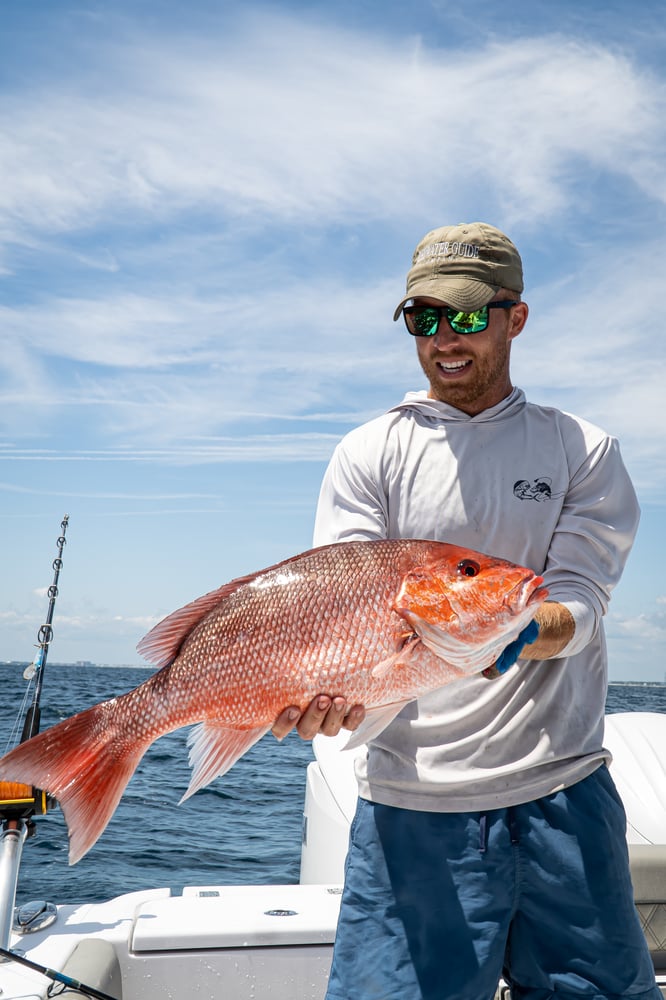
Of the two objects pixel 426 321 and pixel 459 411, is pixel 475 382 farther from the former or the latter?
pixel 426 321

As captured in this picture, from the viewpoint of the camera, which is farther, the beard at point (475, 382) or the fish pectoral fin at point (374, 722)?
the beard at point (475, 382)

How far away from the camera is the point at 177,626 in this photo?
8.18 ft

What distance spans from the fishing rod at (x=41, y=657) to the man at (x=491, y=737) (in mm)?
1669

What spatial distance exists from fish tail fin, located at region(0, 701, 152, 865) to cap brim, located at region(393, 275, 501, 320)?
5.02 feet

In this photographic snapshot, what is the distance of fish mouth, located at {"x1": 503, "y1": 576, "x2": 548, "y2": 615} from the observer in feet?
7.18

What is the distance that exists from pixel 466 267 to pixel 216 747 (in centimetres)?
163

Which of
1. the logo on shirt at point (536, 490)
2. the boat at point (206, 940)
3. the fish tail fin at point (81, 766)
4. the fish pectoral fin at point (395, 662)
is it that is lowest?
the boat at point (206, 940)

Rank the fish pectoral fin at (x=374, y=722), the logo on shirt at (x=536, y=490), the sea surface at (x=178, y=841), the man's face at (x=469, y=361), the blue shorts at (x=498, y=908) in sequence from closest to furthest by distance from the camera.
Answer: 1. the fish pectoral fin at (x=374, y=722)
2. the blue shorts at (x=498, y=908)
3. the logo on shirt at (x=536, y=490)
4. the man's face at (x=469, y=361)
5. the sea surface at (x=178, y=841)

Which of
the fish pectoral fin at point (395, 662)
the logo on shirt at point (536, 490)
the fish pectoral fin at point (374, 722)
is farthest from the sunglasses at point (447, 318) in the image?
the fish pectoral fin at point (374, 722)

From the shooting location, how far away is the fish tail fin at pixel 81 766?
222 cm

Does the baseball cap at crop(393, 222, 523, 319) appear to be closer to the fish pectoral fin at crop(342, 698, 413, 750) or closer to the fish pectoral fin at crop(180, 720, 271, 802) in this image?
the fish pectoral fin at crop(342, 698, 413, 750)

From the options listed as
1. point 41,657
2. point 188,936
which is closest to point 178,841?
point 41,657

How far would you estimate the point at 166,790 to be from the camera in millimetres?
14289

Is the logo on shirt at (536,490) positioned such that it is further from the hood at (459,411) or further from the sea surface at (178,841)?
the sea surface at (178,841)
